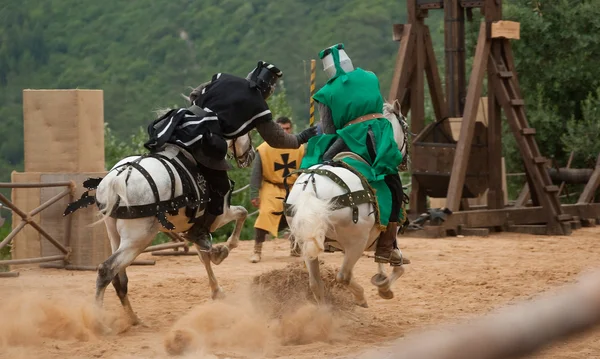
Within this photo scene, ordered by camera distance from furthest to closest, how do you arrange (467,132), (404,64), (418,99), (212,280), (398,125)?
(418,99) < (404,64) < (467,132) < (212,280) < (398,125)

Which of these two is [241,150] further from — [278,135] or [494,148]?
[494,148]

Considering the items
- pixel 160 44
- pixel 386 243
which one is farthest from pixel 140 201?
pixel 160 44

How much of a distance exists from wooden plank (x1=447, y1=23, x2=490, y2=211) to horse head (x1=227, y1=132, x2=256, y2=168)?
22.4ft

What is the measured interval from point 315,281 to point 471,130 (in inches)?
322

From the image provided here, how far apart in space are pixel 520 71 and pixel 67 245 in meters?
12.1

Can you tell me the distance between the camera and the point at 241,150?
8.41 meters

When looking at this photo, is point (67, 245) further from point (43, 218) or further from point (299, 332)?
point (299, 332)

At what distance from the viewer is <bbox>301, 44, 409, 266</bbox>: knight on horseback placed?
24.3ft

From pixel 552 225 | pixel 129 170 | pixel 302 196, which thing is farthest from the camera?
pixel 552 225

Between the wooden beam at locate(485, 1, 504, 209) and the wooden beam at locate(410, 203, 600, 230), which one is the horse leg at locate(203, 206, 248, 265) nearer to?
the wooden beam at locate(410, 203, 600, 230)

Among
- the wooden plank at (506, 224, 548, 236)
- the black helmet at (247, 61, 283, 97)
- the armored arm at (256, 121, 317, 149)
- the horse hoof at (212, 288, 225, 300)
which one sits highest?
the black helmet at (247, 61, 283, 97)

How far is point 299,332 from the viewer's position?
281 inches

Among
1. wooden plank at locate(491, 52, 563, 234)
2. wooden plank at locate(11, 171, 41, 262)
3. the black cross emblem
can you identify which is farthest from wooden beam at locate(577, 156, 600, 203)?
wooden plank at locate(11, 171, 41, 262)

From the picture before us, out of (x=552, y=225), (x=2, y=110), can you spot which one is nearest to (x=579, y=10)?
(x=552, y=225)
